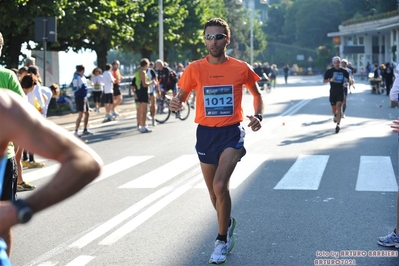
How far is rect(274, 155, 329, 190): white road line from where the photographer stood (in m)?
10.6

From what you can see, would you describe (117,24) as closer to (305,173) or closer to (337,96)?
(337,96)

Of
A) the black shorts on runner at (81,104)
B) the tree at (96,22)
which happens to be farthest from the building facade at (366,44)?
the black shorts on runner at (81,104)

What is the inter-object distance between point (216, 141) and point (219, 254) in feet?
2.93

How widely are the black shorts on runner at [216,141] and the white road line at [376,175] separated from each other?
4050mm

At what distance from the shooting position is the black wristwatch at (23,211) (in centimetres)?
234

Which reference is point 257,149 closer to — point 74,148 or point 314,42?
point 74,148

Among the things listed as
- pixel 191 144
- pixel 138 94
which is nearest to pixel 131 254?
pixel 191 144

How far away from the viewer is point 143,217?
8.50 m

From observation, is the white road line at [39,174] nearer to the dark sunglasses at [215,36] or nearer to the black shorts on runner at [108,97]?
the dark sunglasses at [215,36]

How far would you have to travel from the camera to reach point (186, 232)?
7570 millimetres

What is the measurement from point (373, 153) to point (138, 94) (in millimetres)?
7096

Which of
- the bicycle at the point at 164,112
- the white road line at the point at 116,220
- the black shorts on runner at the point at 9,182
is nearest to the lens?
the black shorts on runner at the point at 9,182

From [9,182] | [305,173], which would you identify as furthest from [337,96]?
[9,182]

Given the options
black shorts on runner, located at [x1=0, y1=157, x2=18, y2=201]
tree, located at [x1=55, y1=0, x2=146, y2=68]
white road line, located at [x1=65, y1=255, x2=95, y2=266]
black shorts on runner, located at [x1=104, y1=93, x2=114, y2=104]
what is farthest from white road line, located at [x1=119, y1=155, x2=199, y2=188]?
tree, located at [x1=55, y1=0, x2=146, y2=68]
